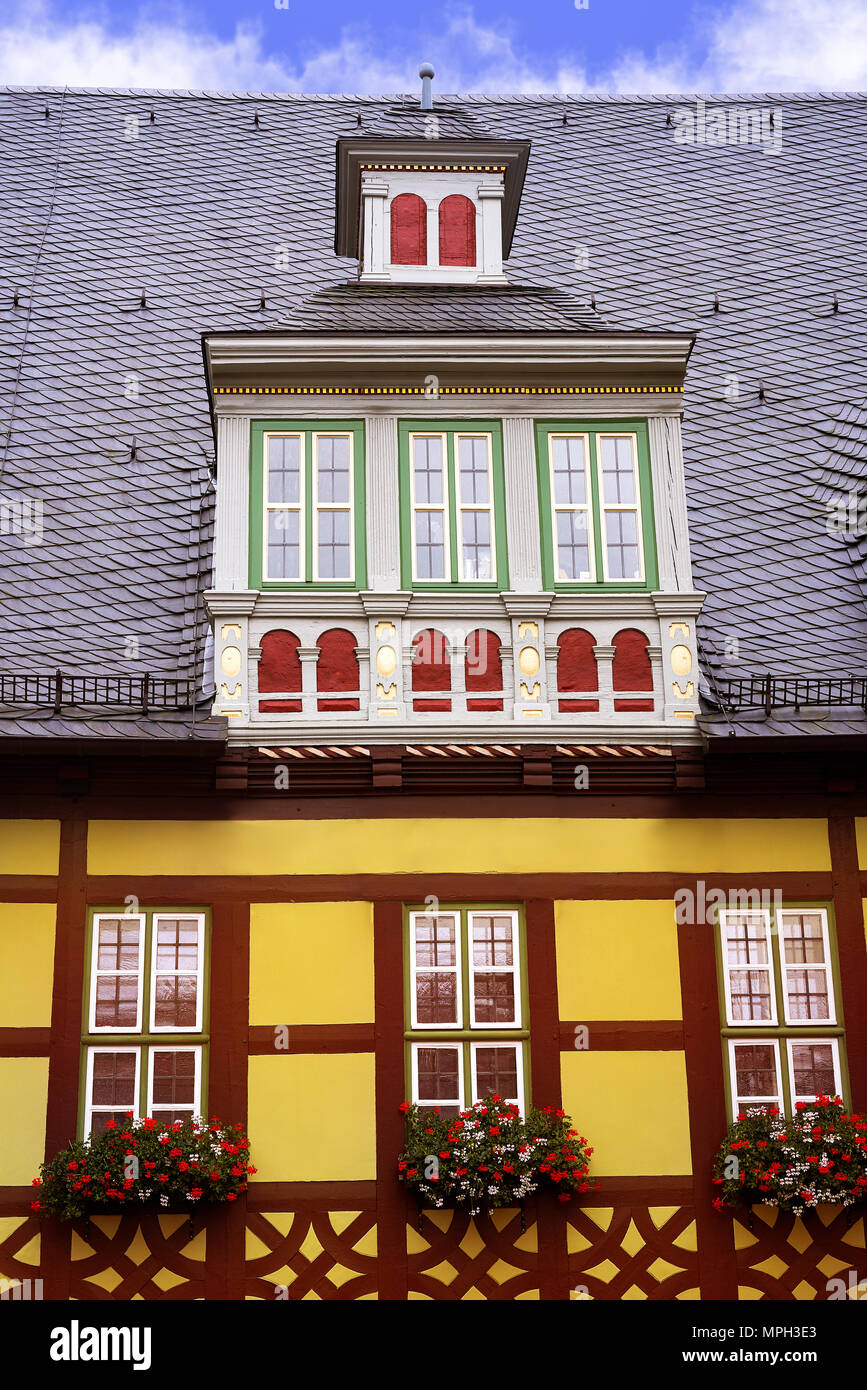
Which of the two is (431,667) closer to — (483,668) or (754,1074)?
(483,668)

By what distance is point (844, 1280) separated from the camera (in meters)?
14.1

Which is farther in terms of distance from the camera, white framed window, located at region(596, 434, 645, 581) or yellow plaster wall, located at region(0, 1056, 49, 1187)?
white framed window, located at region(596, 434, 645, 581)

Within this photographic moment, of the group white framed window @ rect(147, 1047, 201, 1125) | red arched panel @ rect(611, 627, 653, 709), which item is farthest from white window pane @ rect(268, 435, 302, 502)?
white framed window @ rect(147, 1047, 201, 1125)

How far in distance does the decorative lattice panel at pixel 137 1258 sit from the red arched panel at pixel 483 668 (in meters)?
4.84

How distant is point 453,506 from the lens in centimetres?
1570

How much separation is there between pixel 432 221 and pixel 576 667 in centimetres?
530

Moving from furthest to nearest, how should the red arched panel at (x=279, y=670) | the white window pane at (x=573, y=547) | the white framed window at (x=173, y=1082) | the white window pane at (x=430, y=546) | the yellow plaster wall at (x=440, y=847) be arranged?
the white window pane at (x=573, y=547) < the white window pane at (x=430, y=546) < the red arched panel at (x=279, y=670) < the yellow plaster wall at (x=440, y=847) < the white framed window at (x=173, y=1082)

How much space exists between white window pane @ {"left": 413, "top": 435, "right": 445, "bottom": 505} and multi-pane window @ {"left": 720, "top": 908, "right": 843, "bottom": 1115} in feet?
14.5

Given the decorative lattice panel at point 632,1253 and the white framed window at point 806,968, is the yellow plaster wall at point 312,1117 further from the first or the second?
the white framed window at point 806,968

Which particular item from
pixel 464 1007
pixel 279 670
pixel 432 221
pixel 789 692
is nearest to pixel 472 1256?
pixel 464 1007

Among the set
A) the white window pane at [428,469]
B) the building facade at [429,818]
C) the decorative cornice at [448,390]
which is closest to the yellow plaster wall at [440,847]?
the building facade at [429,818]

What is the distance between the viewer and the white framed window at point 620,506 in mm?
15695

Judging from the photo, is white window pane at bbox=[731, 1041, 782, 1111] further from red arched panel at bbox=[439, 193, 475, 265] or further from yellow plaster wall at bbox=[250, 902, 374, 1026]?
red arched panel at bbox=[439, 193, 475, 265]

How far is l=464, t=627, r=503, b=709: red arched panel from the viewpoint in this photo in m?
15.2
